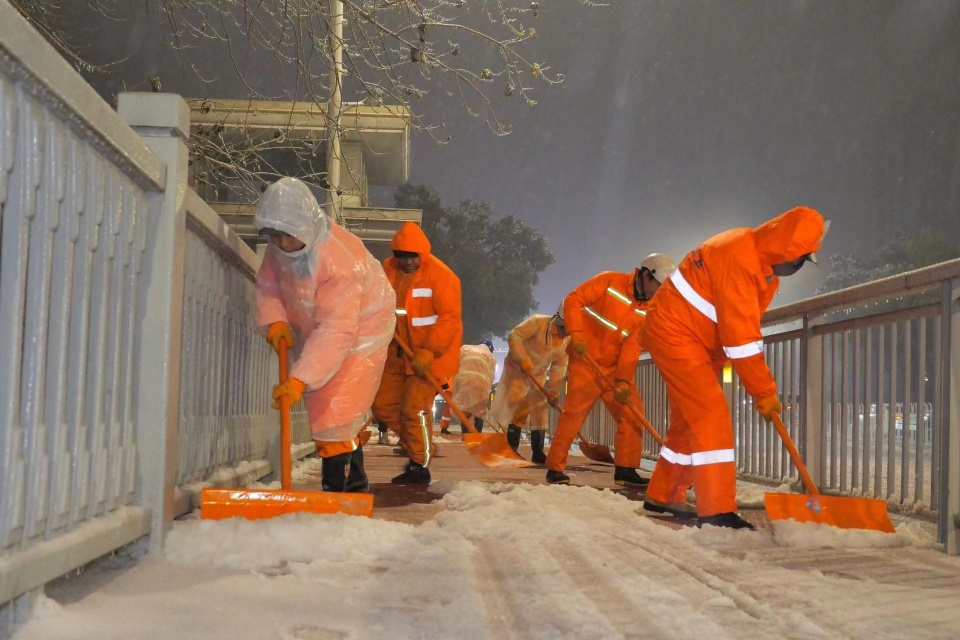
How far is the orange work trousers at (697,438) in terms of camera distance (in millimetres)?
5055

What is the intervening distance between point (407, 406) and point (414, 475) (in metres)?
0.55

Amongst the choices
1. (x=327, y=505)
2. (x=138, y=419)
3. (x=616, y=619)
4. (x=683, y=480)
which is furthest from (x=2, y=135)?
(x=683, y=480)

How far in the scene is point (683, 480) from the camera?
18.8 ft

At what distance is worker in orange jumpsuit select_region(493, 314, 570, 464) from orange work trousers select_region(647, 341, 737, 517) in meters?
5.67

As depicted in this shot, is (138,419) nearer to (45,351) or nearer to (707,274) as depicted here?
(45,351)

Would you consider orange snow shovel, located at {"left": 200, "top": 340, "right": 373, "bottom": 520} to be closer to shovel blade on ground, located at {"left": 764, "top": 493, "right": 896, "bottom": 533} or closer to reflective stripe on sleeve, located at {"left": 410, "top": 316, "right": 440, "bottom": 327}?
shovel blade on ground, located at {"left": 764, "top": 493, "right": 896, "bottom": 533}

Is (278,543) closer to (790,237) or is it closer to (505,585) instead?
(505,585)

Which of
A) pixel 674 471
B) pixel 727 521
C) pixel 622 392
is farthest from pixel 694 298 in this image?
pixel 622 392

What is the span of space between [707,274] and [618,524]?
145 centimetres

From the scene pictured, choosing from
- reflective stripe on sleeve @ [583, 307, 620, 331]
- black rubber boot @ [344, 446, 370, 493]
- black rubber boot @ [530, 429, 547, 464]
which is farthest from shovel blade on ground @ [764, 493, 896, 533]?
black rubber boot @ [530, 429, 547, 464]

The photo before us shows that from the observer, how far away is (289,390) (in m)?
4.68

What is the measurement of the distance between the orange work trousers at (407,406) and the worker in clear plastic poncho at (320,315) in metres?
2.15

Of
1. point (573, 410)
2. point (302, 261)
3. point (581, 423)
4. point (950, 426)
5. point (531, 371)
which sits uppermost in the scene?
point (302, 261)

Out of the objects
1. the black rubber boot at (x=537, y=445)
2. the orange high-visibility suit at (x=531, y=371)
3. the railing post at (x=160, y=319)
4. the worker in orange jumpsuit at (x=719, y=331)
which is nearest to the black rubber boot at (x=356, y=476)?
the worker in orange jumpsuit at (x=719, y=331)
